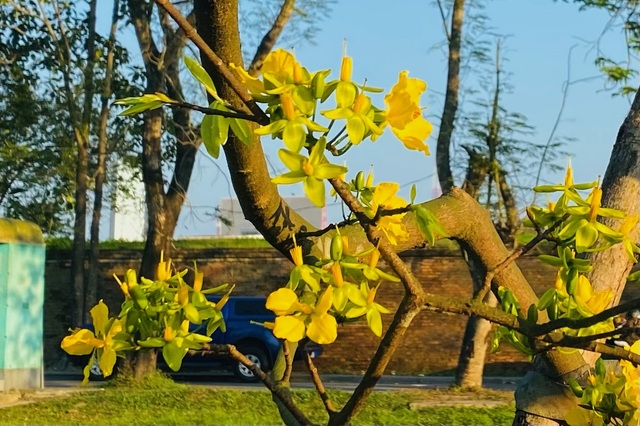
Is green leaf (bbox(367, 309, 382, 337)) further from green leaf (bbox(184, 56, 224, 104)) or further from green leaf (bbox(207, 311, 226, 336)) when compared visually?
green leaf (bbox(184, 56, 224, 104))

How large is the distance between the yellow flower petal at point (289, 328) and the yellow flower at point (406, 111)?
30 centimetres

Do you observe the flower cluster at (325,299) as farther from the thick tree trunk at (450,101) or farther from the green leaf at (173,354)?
the thick tree trunk at (450,101)

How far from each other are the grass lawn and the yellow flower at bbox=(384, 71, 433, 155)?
663cm

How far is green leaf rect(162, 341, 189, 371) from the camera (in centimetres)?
147

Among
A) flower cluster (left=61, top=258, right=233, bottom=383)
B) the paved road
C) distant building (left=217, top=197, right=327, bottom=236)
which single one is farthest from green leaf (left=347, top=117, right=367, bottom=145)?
the paved road

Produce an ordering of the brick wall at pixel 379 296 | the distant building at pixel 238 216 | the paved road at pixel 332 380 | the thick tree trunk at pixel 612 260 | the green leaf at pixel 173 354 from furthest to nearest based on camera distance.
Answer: the brick wall at pixel 379 296 < the paved road at pixel 332 380 < the distant building at pixel 238 216 < the thick tree trunk at pixel 612 260 < the green leaf at pixel 173 354

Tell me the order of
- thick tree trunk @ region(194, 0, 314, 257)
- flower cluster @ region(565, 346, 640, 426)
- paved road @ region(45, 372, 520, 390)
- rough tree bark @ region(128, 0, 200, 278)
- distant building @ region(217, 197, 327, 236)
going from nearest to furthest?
thick tree trunk @ region(194, 0, 314, 257) → flower cluster @ region(565, 346, 640, 426) → rough tree bark @ region(128, 0, 200, 278) → distant building @ region(217, 197, 327, 236) → paved road @ region(45, 372, 520, 390)

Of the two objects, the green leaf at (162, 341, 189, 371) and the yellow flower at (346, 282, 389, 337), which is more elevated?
A: the yellow flower at (346, 282, 389, 337)

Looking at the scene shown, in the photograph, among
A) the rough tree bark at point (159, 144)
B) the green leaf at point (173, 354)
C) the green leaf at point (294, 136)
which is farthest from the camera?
the rough tree bark at point (159, 144)

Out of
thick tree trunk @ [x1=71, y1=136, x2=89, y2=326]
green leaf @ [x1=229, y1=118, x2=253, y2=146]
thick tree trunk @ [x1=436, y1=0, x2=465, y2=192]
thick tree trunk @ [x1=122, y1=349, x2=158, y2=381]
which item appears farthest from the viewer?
thick tree trunk @ [x1=71, y1=136, x2=89, y2=326]

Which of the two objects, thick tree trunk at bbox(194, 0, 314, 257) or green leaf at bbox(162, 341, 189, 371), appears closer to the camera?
green leaf at bbox(162, 341, 189, 371)

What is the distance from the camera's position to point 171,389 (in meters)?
10.3

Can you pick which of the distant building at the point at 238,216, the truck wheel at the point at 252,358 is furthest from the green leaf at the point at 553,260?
the truck wheel at the point at 252,358

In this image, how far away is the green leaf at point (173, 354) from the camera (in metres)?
1.47
